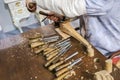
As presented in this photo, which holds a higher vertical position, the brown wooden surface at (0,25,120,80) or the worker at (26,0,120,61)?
the worker at (26,0,120,61)

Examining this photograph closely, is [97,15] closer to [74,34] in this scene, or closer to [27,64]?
[74,34]

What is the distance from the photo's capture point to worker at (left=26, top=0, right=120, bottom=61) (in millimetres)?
898

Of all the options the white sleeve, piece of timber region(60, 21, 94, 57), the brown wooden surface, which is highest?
the white sleeve

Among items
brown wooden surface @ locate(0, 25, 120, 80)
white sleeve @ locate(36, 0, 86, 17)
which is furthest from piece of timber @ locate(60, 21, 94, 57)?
white sleeve @ locate(36, 0, 86, 17)

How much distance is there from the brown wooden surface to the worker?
0.33 ft

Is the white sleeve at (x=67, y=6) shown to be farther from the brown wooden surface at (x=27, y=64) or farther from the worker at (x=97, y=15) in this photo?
the brown wooden surface at (x=27, y=64)

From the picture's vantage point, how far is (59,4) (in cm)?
96

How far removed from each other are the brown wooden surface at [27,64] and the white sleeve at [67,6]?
20cm

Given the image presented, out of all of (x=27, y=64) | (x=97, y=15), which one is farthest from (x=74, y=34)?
(x=27, y=64)

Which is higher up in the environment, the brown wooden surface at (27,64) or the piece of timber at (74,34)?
the piece of timber at (74,34)

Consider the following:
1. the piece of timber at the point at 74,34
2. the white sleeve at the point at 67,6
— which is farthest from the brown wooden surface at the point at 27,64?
the white sleeve at the point at 67,6

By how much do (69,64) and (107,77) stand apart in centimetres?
21

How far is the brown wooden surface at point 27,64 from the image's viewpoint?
0.92m

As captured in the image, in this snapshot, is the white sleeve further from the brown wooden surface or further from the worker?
the brown wooden surface
